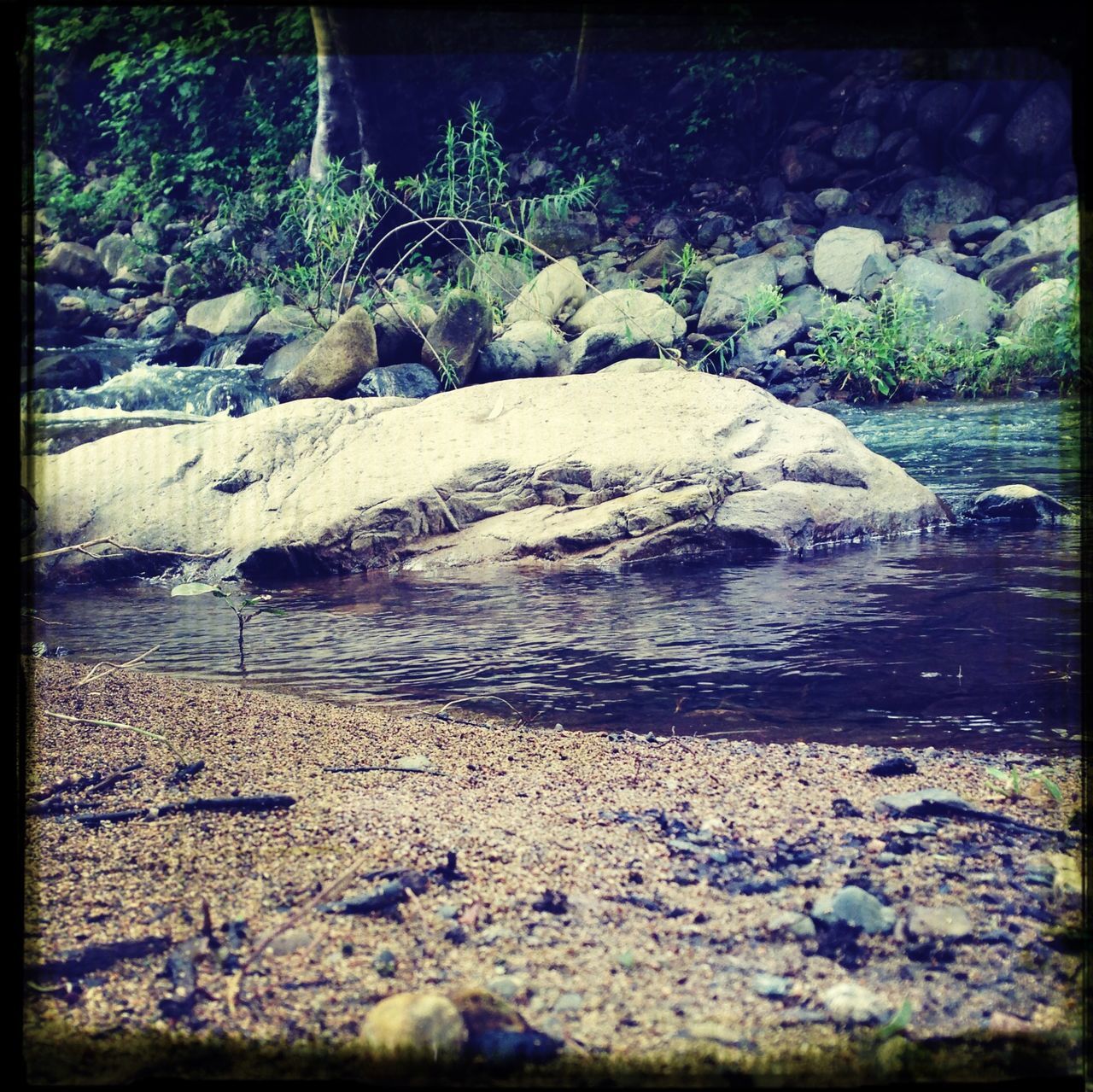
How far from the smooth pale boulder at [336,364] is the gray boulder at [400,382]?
0.10 feet

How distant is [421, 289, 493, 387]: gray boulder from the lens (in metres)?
2.95

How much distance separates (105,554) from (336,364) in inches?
32.5

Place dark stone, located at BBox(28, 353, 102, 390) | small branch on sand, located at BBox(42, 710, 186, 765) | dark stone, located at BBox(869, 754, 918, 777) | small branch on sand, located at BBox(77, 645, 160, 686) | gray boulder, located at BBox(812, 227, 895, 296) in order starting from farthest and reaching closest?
gray boulder, located at BBox(812, 227, 895, 296) → dark stone, located at BBox(28, 353, 102, 390) → small branch on sand, located at BBox(77, 645, 160, 686) → small branch on sand, located at BBox(42, 710, 186, 765) → dark stone, located at BBox(869, 754, 918, 777)

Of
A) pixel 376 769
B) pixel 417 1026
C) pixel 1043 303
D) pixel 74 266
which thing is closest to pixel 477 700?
pixel 376 769

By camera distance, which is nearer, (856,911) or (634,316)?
(856,911)

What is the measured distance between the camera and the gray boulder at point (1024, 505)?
2607mm

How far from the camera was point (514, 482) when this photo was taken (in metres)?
2.91

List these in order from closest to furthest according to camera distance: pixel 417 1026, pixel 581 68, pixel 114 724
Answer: pixel 417 1026, pixel 114 724, pixel 581 68

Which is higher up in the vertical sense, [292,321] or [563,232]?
[563,232]

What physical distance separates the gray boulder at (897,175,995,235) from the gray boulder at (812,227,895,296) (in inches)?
3.7

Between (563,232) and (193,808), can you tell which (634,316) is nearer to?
(563,232)

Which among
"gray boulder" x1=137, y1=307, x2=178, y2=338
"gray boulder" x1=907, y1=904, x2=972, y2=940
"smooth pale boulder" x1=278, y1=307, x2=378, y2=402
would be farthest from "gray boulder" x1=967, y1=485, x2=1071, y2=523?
"gray boulder" x1=137, y1=307, x2=178, y2=338

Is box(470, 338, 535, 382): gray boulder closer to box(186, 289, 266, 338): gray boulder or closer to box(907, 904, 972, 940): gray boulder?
box(186, 289, 266, 338): gray boulder

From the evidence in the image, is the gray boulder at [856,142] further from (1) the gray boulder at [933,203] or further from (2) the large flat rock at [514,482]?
(2) the large flat rock at [514,482]
